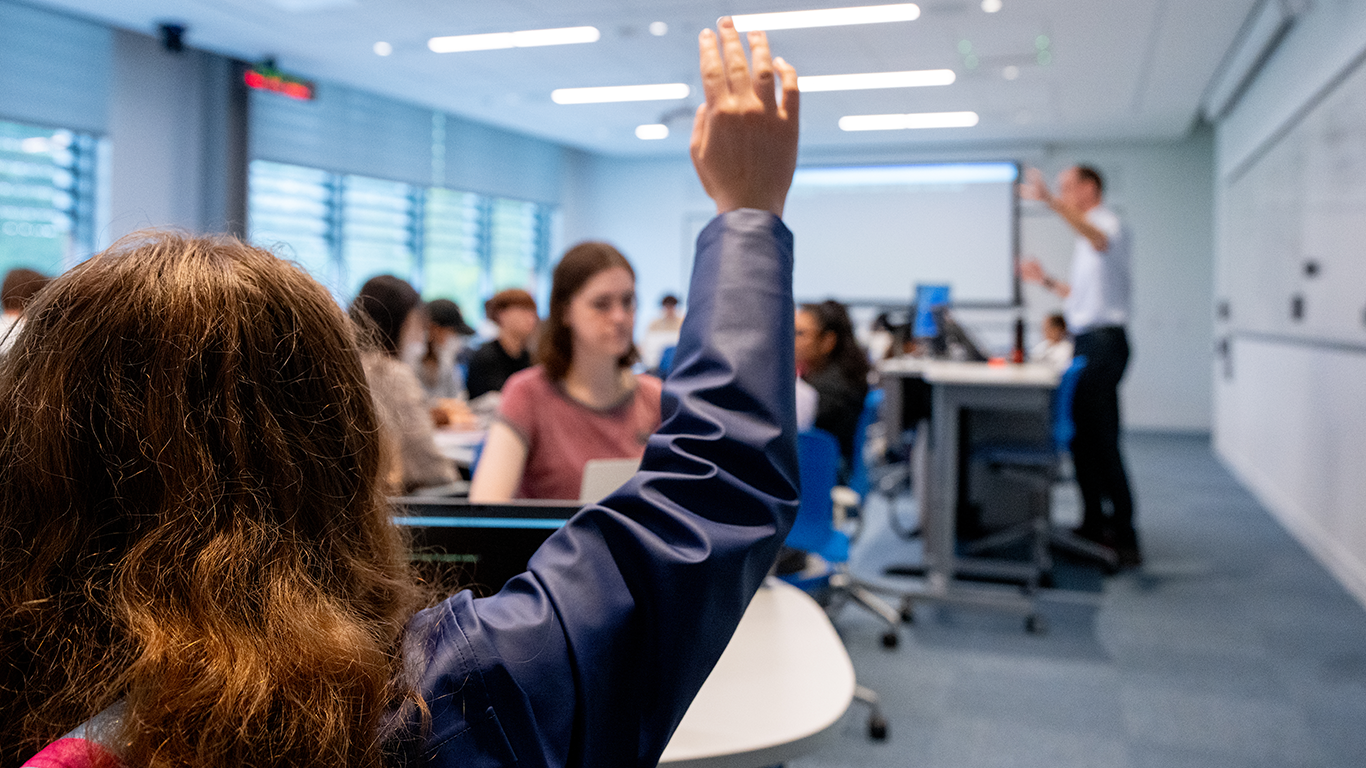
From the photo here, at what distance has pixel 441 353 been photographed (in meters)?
4.80

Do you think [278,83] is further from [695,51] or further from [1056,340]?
[1056,340]

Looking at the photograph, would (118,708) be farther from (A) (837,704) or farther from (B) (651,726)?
(A) (837,704)

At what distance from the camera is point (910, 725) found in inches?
107

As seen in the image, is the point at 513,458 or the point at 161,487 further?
the point at 513,458

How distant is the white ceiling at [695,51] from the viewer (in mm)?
5570

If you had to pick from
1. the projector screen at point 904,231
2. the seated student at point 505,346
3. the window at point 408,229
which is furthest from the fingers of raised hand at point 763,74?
the projector screen at point 904,231

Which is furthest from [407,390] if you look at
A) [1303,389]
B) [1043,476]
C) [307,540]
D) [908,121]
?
[908,121]

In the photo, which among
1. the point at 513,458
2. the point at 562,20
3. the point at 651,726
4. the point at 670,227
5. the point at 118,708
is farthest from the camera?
the point at 670,227

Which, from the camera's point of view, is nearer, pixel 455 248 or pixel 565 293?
pixel 565 293

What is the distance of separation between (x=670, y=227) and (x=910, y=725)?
9.18 metres

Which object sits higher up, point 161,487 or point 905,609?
point 161,487

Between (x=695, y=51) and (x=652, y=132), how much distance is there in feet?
10.5

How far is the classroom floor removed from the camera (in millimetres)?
2570

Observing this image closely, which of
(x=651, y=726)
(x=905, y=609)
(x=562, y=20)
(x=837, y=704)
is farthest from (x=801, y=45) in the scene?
(x=651, y=726)
